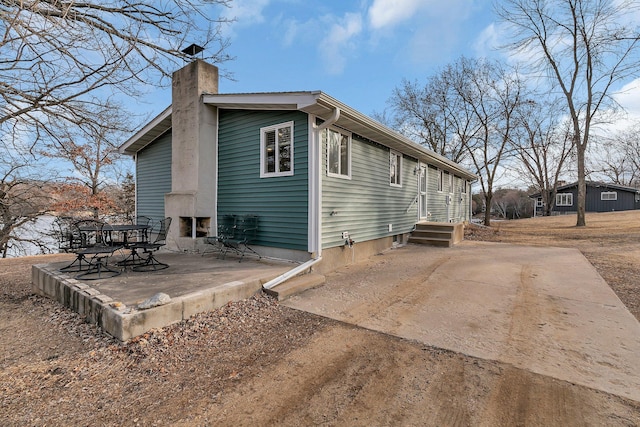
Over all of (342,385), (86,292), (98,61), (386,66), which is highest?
(386,66)

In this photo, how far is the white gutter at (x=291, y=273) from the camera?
15.2 ft

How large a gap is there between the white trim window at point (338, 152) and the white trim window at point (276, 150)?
2.42 ft

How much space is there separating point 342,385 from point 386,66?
13.4m

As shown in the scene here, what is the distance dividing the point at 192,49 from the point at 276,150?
3.39 meters

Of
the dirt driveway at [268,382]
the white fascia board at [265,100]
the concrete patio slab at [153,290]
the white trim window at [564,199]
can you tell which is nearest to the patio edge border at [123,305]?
the concrete patio slab at [153,290]

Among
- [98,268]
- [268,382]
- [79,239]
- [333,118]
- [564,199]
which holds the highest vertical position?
[333,118]

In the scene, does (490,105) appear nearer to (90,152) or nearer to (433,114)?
(433,114)

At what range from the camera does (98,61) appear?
6.16 m

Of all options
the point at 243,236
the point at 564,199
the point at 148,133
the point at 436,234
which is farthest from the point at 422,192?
the point at 564,199

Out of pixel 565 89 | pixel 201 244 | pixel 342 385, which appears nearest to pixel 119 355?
pixel 342 385

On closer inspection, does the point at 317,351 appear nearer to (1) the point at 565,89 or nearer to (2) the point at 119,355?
(2) the point at 119,355

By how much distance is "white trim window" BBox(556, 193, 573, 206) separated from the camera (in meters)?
33.6

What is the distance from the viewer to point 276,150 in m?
6.25

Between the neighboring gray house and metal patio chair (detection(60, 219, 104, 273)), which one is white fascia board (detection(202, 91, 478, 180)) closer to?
metal patio chair (detection(60, 219, 104, 273))
